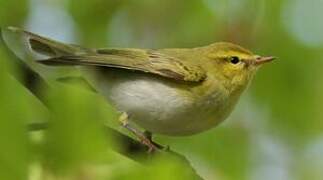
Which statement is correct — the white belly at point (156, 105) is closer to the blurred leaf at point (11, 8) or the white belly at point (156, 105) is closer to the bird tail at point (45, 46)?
the bird tail at point (45, 46)

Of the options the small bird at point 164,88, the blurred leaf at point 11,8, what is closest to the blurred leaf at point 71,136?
the blurred leaf at point 11,8

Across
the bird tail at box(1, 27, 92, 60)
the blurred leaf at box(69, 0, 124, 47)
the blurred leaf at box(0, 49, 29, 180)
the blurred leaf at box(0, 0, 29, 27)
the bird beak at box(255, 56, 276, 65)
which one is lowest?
the blurred leaf at box(0, 49, 29, 180)

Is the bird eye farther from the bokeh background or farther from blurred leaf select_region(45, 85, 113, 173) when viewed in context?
blurred leaf select_region(45, 85, 113, 173)

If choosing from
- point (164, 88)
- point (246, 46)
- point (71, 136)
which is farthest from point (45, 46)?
point (71, 136)

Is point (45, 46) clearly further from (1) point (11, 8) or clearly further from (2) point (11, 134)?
(2) point (11, 134)

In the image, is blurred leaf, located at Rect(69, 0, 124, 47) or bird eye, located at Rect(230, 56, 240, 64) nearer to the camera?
blurred leaf, located at Rect(69, 0, 124, 47)

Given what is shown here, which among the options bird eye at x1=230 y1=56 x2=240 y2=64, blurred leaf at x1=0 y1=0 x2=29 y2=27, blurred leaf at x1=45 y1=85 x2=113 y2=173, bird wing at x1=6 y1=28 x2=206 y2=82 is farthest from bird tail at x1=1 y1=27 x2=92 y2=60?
bird eye at x1=230 y1=56 x2=240 y2=64

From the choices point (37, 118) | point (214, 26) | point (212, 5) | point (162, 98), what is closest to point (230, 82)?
point (162, 98)

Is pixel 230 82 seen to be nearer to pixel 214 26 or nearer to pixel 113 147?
pixel 214 26
